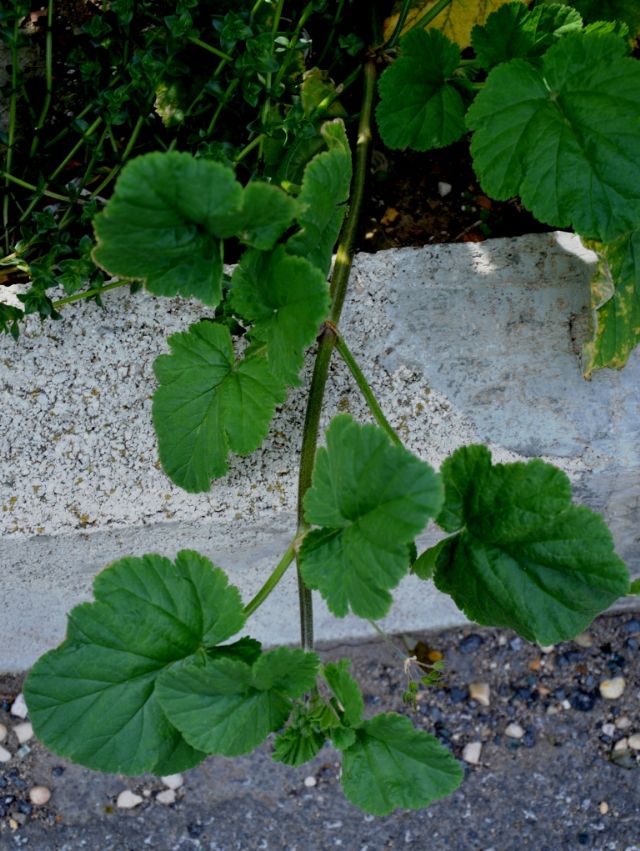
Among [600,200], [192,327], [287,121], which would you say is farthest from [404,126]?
[192,327]

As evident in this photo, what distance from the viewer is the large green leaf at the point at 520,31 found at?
1590mm

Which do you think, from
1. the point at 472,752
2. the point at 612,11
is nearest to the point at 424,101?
the point at 612,11

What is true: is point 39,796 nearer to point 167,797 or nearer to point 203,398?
point 167,797

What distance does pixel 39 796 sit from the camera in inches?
96.9

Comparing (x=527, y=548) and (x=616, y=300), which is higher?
(x=616, y=300)

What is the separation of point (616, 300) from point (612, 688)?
1.26 meters

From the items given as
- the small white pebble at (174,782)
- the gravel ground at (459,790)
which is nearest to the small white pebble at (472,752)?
the gravel ground at (459,790)

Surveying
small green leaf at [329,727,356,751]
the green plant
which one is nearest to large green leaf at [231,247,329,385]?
the green plant

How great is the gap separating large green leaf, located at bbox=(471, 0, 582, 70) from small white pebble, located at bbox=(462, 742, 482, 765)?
1678 millimetres

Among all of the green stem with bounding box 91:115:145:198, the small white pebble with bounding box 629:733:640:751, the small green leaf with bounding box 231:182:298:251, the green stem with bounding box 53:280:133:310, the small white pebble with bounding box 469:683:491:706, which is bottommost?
the small white pebble with bounding box 629:733:640:751

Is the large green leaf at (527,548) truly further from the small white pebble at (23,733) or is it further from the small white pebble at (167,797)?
the small white pebble at (23,733)

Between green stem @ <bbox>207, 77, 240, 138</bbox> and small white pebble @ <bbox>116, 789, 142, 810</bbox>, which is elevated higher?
green stem @ <bbox>207, 77, 240, 138</bbox>

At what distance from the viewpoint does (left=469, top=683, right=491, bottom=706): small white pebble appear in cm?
252

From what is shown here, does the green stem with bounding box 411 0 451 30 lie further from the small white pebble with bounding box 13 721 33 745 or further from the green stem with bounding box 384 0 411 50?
the small white pebble with bounding box 13 721 33 745
